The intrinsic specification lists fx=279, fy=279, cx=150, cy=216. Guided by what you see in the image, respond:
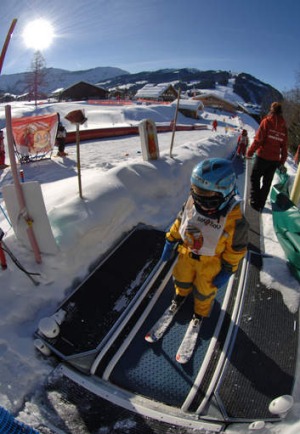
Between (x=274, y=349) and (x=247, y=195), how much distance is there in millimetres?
4497

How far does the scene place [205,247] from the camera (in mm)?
2586

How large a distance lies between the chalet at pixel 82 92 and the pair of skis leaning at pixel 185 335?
50411mm

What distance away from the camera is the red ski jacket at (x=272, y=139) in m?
4.83

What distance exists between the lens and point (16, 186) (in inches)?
113

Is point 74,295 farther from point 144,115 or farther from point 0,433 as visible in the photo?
point 144,115

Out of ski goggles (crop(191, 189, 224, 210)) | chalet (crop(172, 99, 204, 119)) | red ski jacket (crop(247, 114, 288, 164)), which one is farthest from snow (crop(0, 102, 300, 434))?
chalet (crop(172, 99, 204, 119))

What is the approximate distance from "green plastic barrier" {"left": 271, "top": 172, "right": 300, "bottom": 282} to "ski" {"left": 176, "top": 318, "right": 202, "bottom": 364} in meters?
1.49

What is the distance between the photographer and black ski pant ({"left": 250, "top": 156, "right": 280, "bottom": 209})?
16.7 feet

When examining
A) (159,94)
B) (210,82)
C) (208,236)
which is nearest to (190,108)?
(159,94)

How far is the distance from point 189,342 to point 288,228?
2.20m

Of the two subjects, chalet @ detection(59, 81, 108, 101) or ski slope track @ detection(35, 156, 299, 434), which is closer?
ski slope track @ detection(35, 156, 299, 434)

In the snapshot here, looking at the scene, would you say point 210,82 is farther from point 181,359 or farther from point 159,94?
point 181,359

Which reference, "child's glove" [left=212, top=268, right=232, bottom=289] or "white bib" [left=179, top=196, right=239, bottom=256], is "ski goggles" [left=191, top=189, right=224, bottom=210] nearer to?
"white bib" [left=179, top=196, right=239, bottom=256]

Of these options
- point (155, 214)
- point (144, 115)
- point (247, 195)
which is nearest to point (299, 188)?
point (247, 195)
